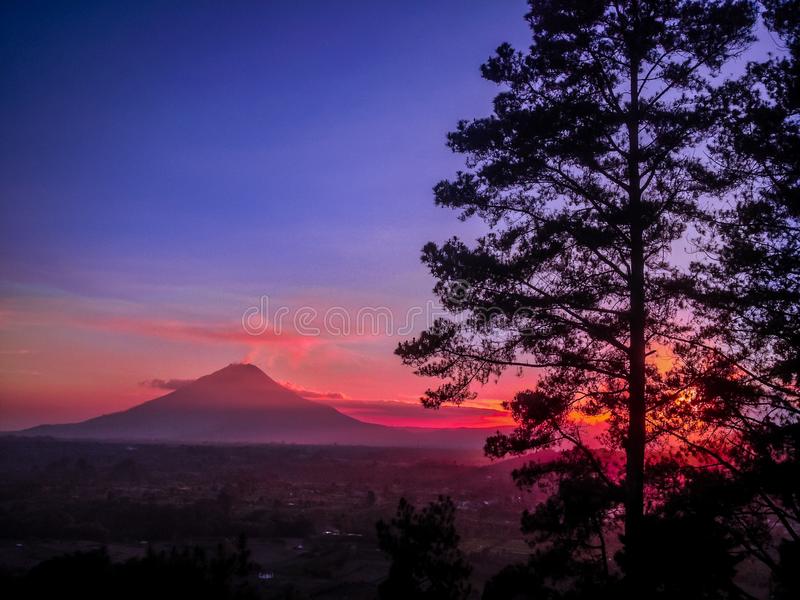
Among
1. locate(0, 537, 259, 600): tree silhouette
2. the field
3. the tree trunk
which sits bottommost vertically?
the field

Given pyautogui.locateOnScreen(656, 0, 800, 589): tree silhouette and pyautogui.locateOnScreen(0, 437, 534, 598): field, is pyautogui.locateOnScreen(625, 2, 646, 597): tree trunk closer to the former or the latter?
pyautogui.locateOnScreen(656, 0, 800, 589): tree silhouette

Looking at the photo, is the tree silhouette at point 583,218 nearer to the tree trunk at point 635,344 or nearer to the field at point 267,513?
the tree trunk at point 635,344

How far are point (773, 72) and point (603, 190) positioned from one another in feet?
10.6

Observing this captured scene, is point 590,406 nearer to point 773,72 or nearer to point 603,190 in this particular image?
point 603,190

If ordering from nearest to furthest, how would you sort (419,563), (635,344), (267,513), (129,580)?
(129,580) → (419,563) → (635,344) → (267,513)

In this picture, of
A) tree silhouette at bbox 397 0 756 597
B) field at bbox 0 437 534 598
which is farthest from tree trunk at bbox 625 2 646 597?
field at bbox 0 437 534 598

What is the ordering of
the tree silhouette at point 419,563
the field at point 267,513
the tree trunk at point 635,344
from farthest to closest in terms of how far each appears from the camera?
the field at point 267,513 → the tree trunk at point 635,344 → the tree silhouette at point 419,563

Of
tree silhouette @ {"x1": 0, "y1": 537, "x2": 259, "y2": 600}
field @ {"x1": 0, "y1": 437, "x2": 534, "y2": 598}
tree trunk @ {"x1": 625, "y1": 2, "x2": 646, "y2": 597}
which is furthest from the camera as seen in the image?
field @ {"x1": 0, "y1": 437, "x2": 534, "y2": 598}

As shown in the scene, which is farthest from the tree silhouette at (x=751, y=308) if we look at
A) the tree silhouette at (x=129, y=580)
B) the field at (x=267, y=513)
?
the field at (x=267, y=513)

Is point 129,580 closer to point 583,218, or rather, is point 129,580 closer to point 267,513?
point 583,218

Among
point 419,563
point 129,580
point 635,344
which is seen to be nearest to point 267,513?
point 129,580

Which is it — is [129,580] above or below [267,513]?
above

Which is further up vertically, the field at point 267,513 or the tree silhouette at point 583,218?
the tree silhouette at point 583,218

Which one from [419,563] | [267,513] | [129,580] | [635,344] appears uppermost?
[635,344]
